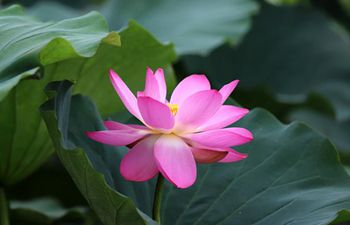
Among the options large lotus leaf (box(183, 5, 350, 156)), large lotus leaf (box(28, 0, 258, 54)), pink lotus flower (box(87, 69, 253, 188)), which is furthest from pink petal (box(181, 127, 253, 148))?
large lotus leaf (box(183, 5, 350, 156))

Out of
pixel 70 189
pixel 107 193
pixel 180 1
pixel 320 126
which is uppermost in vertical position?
pixel 107 193

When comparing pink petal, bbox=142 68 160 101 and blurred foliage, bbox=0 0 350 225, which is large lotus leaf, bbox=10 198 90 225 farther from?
pink petal, bbox=142 68 160 101

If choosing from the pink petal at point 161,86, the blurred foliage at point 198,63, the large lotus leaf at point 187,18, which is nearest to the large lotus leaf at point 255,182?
the blurred foliage at point 198,63

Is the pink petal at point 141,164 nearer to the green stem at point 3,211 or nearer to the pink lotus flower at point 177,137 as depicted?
the pink lotus flower at point 177,137

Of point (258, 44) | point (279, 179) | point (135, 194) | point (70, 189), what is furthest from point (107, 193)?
point (258, 44)

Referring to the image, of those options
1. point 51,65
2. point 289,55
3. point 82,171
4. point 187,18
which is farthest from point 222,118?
point 289,55

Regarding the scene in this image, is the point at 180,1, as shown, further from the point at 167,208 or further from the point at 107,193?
the point at 107,193

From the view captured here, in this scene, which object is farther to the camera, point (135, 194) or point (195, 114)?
point (135, 194)
